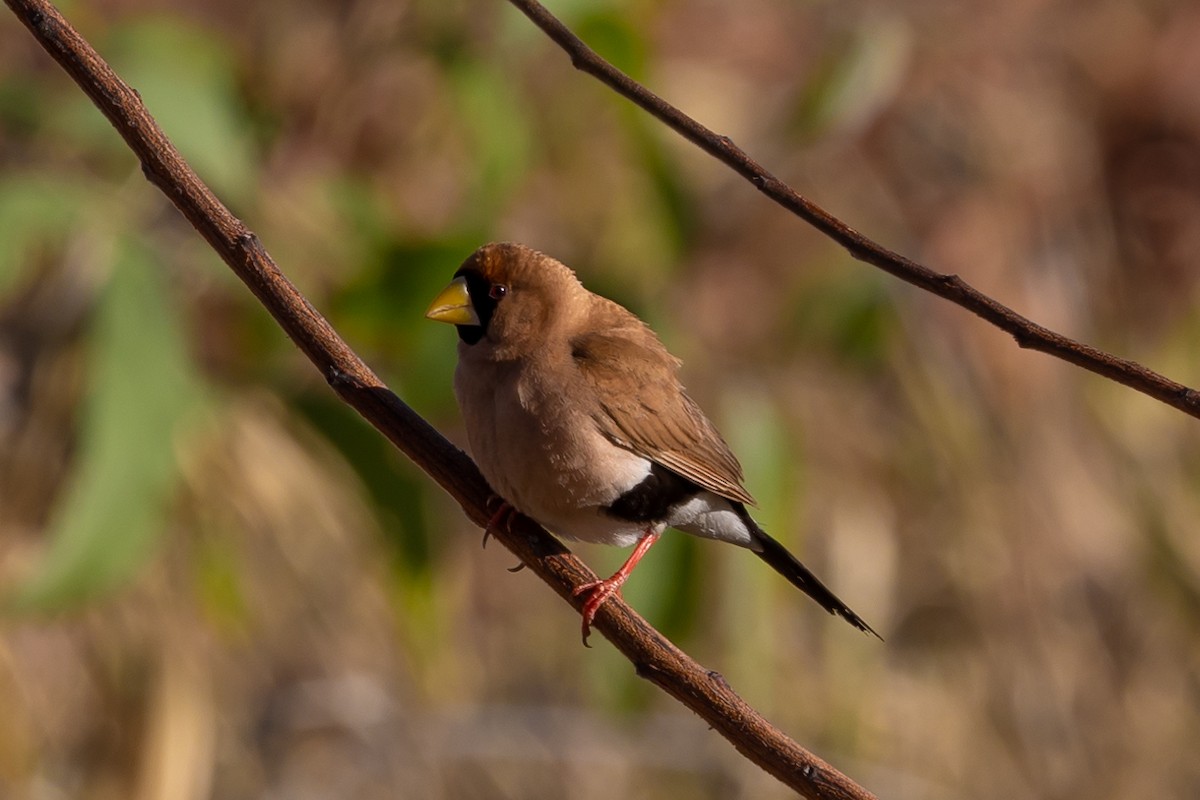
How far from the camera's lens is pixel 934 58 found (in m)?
6.99

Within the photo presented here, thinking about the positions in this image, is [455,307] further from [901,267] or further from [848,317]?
[848,317]

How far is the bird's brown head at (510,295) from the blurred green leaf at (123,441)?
0.97 meters

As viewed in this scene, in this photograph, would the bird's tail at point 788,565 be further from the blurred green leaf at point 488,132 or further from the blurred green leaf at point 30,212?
the blurred green leaf at point 30,212

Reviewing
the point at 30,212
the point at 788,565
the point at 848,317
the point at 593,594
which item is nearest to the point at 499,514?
the point at 593,594

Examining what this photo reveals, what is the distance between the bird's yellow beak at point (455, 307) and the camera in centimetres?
287

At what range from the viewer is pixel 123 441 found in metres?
3.53

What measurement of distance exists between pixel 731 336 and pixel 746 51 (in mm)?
1606

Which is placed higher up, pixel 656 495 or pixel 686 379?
pixel 686 379

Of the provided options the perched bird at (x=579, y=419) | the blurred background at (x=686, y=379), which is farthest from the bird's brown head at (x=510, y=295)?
the blurred background at (x=686, y=379)

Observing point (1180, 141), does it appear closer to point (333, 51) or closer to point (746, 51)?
point (746, 51)

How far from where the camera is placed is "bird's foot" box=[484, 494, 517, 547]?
262cm

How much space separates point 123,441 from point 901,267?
2.24 m

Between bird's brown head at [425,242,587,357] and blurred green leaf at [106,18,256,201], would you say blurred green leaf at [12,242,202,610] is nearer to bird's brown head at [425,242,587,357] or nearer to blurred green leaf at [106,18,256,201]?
blurred green leaf at [106,18,256,201]

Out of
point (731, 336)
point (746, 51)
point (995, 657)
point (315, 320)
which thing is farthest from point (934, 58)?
point (315, 320)
